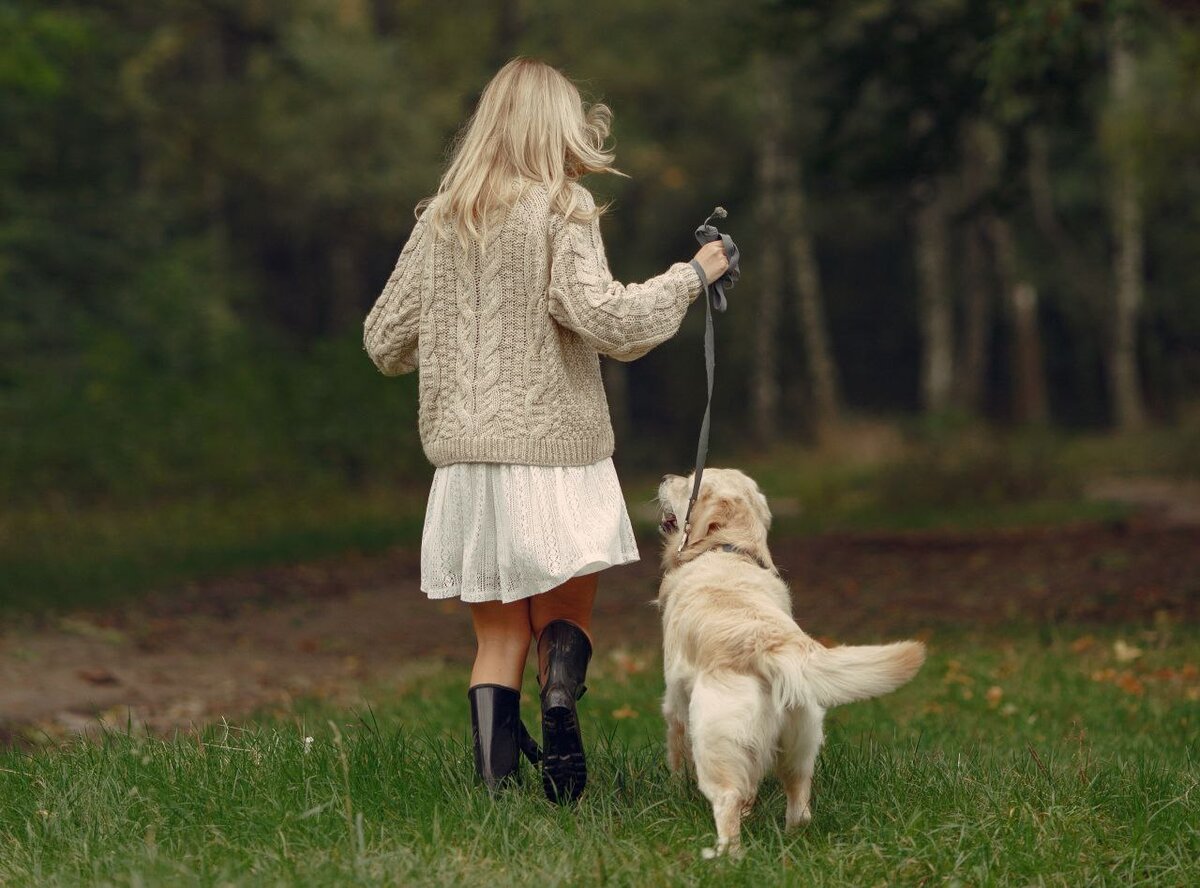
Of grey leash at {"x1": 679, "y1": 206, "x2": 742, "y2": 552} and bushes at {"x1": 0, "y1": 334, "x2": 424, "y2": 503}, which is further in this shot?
bushes at {"x1": 0, "y1": 334, "x2": 424, "y2": 503}

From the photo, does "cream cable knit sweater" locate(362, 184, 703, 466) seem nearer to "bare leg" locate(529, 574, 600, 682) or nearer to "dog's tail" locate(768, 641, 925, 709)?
"bare leg" locate(529, 574, 600, 682)

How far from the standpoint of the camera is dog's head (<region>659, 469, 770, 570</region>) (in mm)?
4480

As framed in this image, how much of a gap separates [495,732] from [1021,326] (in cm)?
2581

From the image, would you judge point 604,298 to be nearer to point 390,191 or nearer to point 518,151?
point 518,151

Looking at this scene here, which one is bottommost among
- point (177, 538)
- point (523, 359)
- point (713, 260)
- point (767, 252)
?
point (177, 538)

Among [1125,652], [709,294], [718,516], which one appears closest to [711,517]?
[718,516]

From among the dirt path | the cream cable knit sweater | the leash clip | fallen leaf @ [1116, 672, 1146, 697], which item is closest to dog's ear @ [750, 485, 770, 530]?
the leash clip

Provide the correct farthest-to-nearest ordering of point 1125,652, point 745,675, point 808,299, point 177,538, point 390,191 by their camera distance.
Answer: point 808,299 < point 390,191 < point 177,538 < point 1125,652 < point 745,675

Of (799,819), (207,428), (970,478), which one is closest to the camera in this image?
(799,819)

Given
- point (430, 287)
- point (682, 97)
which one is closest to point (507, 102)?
point (430, 287)

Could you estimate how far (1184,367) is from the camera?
31.0 metres

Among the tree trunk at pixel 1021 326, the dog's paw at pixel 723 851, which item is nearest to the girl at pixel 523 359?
the dog's paw at pixel 723 851

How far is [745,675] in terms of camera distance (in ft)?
12.8

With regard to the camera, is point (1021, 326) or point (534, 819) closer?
point (534, 819)
